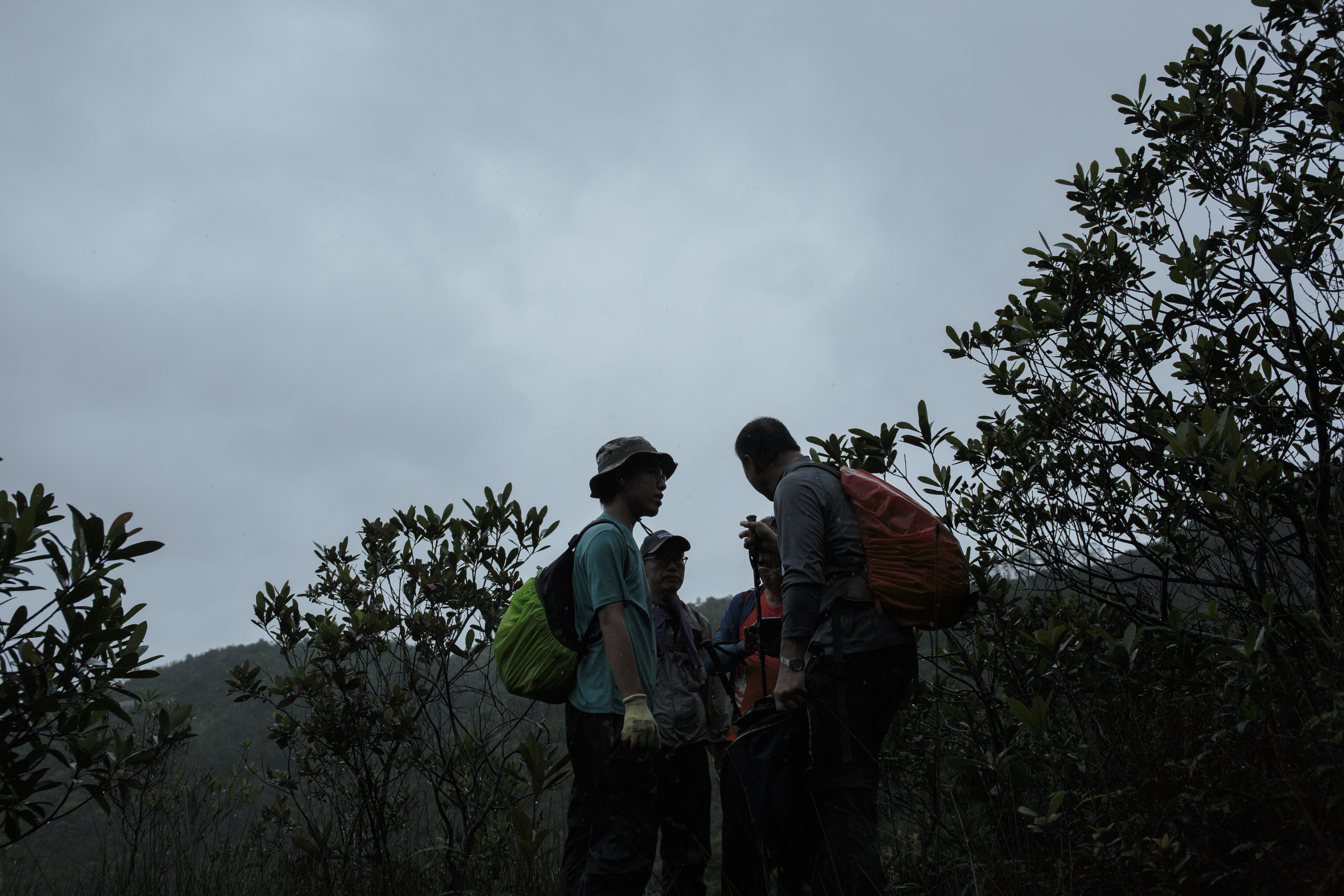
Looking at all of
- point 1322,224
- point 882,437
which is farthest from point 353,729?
point 1322,224

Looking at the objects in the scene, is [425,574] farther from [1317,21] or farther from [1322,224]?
[1317,21]

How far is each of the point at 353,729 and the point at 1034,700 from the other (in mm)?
3586

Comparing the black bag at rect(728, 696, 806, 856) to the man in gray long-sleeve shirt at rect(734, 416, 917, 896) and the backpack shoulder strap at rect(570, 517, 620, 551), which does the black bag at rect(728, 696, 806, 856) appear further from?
the backpack shoulder strap at rect(570, 517, 620, 551)

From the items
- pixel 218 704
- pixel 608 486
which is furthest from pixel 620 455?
pixel 218 704

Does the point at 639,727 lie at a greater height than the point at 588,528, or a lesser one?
lesser

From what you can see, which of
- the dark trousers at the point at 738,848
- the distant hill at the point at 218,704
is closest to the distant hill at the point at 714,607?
the distant hill at the point at 218,704

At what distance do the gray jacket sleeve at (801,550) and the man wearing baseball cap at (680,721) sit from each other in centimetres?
61

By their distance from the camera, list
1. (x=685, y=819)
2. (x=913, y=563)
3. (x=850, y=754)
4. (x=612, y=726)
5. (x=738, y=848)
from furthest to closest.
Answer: (x=685, y=819), (x=738, y=848), (x=612, y=726), (x=913, y=563), (x=850, y=754)

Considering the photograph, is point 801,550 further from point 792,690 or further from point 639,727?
point 639,727

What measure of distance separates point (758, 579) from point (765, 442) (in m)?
0.54

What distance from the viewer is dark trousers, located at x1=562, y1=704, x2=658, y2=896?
7.81 feet

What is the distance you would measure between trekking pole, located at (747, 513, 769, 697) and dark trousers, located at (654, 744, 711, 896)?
24.8 inches

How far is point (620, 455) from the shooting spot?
9.85ft

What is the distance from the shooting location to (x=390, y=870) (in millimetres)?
3873
